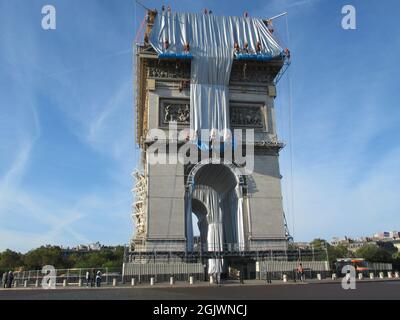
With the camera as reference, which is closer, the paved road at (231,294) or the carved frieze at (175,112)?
the paved road at (231,294)

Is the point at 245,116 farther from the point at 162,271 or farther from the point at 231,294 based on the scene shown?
the point at 231,294

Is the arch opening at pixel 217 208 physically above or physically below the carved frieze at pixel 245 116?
below

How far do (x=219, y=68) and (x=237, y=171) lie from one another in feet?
30.6

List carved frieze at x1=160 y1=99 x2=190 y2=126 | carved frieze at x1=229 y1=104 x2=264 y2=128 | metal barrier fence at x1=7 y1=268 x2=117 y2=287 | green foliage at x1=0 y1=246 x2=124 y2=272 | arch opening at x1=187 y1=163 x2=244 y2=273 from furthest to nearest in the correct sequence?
green foliage at x1=0 y1=246 x2=124 y2=272 < carved frieze at x1=229 y1=104 x2=264 y2=128 < carved frieze at x1=160 y1=99 x2=190 y2=126 < arch opening at x1=187 y1=163 x2=244 y2=273 < metal barrier fence at x1=7 y1=268 x2=117 y2=287

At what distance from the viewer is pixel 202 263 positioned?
30.2 m

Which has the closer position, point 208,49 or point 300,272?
point 300,272

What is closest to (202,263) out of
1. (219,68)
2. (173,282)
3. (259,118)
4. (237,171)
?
(173,282)

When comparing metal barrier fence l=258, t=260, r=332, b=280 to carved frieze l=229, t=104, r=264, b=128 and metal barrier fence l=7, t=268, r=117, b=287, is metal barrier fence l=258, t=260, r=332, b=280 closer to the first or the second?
metal barrier fence l=7, t=268, r=117, b=287

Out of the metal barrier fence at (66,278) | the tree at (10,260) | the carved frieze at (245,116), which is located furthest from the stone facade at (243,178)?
the tree at (10,260)

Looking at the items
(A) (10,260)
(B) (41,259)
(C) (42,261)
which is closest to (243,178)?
(C) (42,261)

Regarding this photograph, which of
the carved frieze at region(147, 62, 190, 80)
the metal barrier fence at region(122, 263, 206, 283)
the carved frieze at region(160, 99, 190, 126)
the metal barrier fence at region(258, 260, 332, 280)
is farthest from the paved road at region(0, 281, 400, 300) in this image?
the carved frieze at region(147, 62, 190, 80)

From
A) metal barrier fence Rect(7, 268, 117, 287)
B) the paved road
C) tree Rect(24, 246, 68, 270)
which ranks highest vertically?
tree Rect(24, 246, 68, 270)

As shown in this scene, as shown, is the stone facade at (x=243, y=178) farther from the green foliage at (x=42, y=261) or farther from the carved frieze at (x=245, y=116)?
the green foliage at (x=42, y=261)

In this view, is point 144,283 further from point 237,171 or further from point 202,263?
point 237,171
